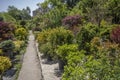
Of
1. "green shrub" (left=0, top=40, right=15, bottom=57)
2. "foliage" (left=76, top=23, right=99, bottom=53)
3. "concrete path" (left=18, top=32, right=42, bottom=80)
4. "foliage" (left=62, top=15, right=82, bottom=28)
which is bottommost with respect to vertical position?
"concrete path" (left=18, top=32, right=42, bottom=80)

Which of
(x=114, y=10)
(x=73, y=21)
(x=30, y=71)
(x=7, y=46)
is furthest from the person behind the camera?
(x=73, y=21)

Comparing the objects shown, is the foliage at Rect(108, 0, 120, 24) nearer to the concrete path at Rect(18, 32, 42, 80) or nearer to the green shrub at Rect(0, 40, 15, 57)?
the concrete path at Rect(18, 32, 42, 80)

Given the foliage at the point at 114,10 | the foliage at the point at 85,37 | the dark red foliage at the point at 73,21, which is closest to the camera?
the foliage at the point at 85,37

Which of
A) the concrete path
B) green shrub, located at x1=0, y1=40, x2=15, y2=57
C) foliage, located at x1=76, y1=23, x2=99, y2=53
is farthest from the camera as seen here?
green shrub, located at x1=0, y1=40, x2=15, y2=57

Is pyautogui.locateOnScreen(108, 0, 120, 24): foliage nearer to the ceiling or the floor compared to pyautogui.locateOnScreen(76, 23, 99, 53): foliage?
nearer to the ceiling

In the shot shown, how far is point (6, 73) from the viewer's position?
1862 cm

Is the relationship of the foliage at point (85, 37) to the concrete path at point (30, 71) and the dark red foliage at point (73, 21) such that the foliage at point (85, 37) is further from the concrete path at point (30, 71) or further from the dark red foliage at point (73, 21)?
the dark red foliage at point (73, 21)

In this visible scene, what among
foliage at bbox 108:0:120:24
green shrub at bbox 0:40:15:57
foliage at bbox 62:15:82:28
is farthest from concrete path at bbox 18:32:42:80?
foliage at bbox 108:0:120:24

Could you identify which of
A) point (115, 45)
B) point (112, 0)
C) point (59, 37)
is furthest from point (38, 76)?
point (112, 0)

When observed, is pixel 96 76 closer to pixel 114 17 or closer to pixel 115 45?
pixel 115 45

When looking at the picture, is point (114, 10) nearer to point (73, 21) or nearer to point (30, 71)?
point (73, 21)

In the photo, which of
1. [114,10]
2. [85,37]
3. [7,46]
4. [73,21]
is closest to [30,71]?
[7,46]

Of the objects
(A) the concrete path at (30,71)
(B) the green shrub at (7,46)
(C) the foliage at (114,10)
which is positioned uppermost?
(C) the foliage at (114,10)

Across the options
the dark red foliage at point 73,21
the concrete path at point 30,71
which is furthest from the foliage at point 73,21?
the concrete path at point 30,71
